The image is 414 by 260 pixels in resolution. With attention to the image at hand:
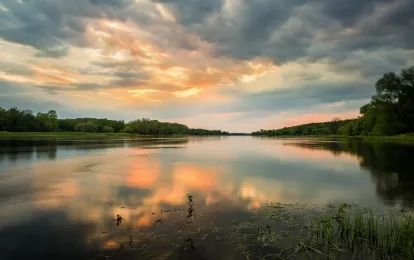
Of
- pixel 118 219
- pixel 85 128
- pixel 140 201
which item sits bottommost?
pixel 140 201

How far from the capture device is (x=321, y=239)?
287 inches

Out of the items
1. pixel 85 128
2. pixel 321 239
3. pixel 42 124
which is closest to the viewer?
pixel 321 239

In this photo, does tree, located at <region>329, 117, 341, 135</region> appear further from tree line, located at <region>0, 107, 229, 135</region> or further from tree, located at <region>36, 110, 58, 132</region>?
tree, located at <region>36, 110, 58, 132</region>

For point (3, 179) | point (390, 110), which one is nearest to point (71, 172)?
point (3, 179)

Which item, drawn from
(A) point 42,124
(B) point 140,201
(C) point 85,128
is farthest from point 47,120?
(B) point 140,201

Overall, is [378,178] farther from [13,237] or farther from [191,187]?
[13,237]

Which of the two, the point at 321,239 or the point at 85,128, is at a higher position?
the point at 85,128

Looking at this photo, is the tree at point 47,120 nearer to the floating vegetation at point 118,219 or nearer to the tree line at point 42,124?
the tree line at point 42,124

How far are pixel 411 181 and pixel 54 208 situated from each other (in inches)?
770

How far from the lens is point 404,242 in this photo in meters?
6.61

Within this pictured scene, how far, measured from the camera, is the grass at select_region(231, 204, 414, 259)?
6434 mm

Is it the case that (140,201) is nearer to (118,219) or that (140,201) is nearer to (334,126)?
(118,219)

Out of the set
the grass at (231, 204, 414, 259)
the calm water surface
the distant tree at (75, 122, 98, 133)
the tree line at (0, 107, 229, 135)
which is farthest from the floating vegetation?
the distant tree at (75, 122, 98, 133)

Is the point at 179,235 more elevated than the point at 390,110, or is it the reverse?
the point at 390,110
